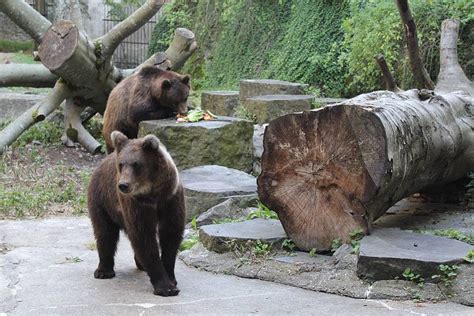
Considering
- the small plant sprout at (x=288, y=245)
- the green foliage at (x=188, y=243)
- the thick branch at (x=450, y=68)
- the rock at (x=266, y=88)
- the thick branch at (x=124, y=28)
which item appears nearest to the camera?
the small plant sprout at (x=288, y=245)

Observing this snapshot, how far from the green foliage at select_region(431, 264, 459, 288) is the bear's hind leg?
2.31 m

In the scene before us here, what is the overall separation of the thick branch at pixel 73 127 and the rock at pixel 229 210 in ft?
17.5

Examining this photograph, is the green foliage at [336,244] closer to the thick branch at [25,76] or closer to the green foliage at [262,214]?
the green foliage at [262,214]

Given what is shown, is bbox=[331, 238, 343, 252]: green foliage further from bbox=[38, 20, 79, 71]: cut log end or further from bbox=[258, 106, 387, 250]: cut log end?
bbox=[38, 20, 79, 71]: cut log end

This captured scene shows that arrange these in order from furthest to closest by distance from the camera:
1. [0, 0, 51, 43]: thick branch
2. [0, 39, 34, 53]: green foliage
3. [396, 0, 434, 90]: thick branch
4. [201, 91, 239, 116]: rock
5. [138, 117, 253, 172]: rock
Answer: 1. [0, 39, 34, 53]: green foliage
2. [201, 91, 239, 116]: rock
3. [0, 0, 51, 43]: thick branch
4. [138, 117, 253, 172]: rock
5. [396, 0, 434, 90]: thick branch

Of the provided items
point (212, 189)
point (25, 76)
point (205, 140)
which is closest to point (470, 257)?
point (212, 189)

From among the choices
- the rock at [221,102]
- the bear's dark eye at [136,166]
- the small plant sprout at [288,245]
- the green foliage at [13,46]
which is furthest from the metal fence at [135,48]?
the bear's dark eye at [136,166]

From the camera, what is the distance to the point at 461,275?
5156mm

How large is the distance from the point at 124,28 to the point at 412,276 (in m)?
7.95

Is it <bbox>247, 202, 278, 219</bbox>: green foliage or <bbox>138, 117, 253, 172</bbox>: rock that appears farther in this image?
<bbox>138, 117, 253, 172</bbox>: rock

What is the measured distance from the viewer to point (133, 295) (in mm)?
5324

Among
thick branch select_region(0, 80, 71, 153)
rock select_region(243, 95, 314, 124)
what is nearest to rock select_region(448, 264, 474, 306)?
rock select_region(243, 95, 314, 124)

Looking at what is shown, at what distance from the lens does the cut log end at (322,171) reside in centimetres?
559

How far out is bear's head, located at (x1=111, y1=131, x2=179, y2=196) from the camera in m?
5.10
